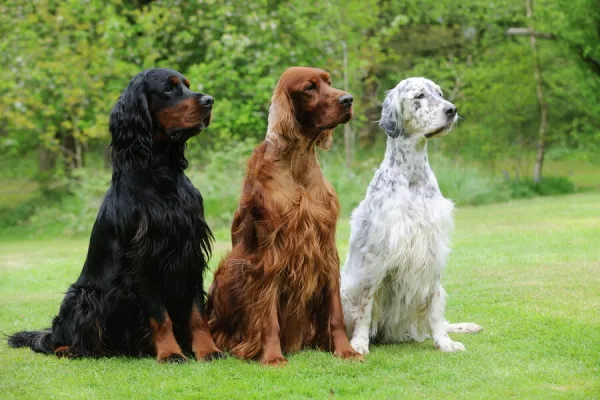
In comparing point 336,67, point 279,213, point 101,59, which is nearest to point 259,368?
point 279,213

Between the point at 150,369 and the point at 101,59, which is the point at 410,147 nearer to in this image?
the point at 150,369

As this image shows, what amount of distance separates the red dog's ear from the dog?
400 millimetres

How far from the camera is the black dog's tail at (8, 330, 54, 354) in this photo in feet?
16.3

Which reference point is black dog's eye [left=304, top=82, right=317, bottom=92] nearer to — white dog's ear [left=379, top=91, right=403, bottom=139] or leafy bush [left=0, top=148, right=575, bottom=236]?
white dog's ear [left=379, top=91, right=403, bottom=139]

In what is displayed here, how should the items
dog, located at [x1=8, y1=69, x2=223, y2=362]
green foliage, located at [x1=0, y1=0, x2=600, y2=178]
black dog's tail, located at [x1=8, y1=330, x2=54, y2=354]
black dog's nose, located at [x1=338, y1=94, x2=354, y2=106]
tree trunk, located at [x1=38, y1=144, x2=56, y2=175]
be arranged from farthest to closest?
tree trunk, located at [x1=38, y1=144, x2=56, y2=175], green foliage, located at [x1=0, y1=0, x2=600, y2=178], black dog's tail, located at [x1=8, y1=330, x2=54, y2=354], dog, located at [x1=8, y1=69, x2=223, y2=362], black dog's nose, located at [x1=338, y1=94, x2=354, y2=106]

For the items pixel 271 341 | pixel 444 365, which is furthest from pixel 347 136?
pixel 444 365

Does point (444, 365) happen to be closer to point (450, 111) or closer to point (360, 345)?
point (360, 345)

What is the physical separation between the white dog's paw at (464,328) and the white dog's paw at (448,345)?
15.6 inches

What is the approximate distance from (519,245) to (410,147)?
5.03 m

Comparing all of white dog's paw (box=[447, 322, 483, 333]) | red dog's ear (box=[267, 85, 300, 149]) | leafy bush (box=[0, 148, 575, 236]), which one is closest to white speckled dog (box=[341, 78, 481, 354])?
white dog's paw (box=[447, 322, 483, 333])

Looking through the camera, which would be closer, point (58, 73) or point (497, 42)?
point (58, 73)

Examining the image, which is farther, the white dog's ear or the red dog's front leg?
the white dog's ear

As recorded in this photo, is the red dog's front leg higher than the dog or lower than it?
lower

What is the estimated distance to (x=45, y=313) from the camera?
21.6 ft
